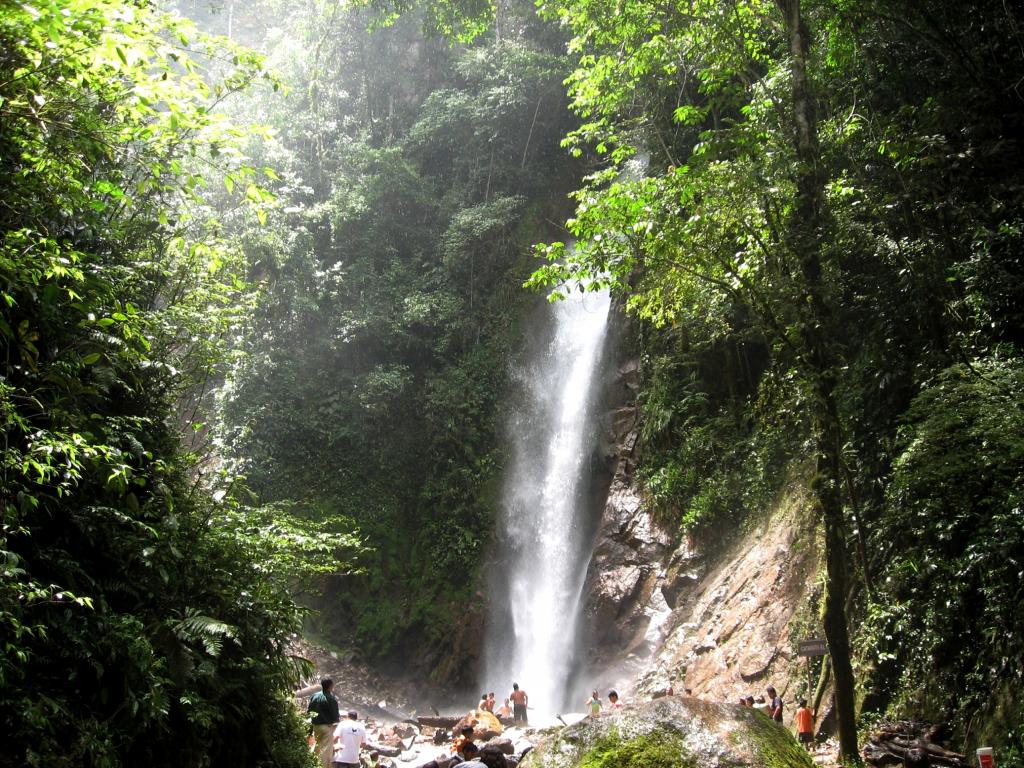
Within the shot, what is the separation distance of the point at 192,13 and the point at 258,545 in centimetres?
4475

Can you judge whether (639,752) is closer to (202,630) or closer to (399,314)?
(202,630)

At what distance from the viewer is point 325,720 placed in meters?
8.00

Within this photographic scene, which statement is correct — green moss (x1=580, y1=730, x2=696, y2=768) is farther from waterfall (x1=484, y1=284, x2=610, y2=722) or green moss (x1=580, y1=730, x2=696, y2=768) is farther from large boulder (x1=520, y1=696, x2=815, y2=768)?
waterfall (x1=484, y1=284, x2=610, y2=722)

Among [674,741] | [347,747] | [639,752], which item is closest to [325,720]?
[347,747]

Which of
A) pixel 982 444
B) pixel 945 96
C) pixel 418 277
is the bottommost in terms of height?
pixel 982 444

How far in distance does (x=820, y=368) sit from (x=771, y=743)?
422cm

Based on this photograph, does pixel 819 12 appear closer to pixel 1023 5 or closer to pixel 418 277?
pixel 1023 5

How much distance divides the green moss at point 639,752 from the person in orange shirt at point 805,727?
5.26m

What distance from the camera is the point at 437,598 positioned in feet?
64.4

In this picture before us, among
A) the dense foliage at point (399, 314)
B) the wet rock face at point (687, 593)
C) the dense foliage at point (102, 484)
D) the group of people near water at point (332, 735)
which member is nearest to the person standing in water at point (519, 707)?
the wet rock face at point (687, 593)

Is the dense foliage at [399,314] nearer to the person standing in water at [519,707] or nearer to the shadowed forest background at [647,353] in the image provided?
the shadowed forest background at [647,353]

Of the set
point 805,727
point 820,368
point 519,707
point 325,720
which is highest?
point 820,368

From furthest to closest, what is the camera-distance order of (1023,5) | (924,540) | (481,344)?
(481,344) → (1023,5) → (924,540)

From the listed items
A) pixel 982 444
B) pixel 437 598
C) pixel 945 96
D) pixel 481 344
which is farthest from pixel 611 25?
pixel 437 598
